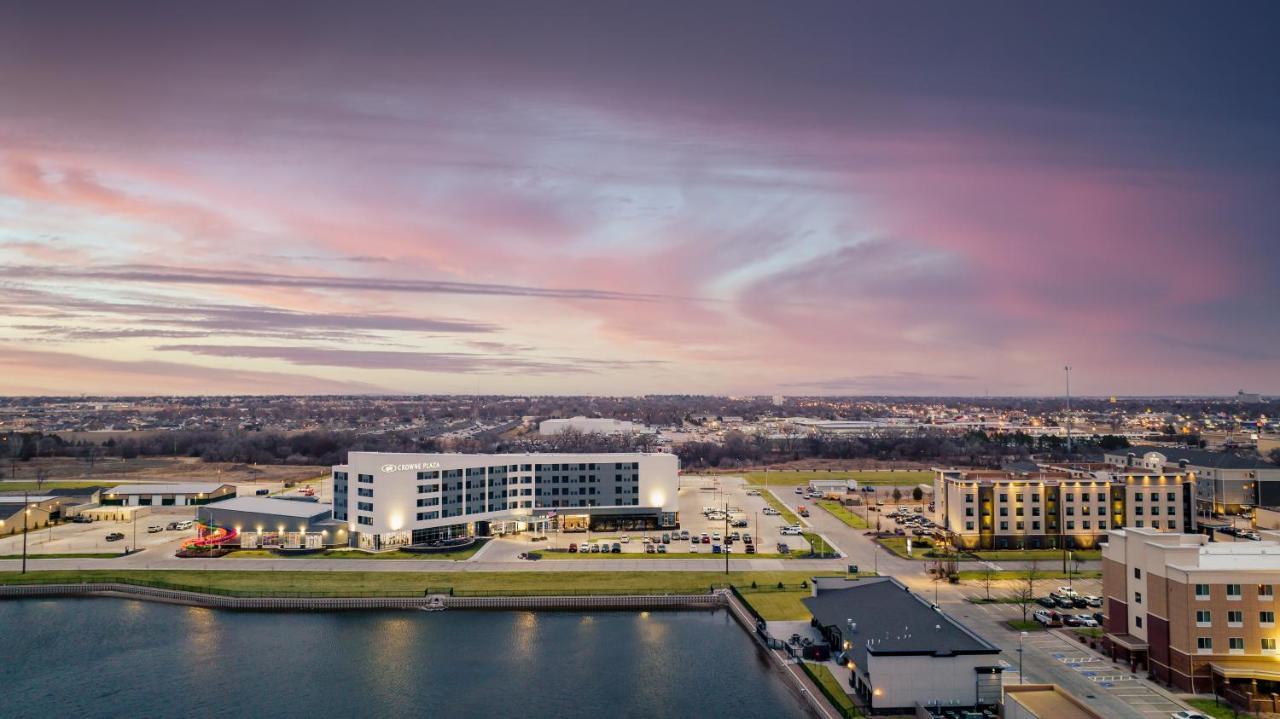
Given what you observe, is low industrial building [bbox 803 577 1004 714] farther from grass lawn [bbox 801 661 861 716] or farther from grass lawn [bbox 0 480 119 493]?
grass lawn [bbox 0 480 119 493]

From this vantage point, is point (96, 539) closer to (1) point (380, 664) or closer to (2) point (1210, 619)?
(1) point (380, 664)

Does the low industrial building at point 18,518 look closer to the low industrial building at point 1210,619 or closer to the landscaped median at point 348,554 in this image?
the landscaped median at point 348,554

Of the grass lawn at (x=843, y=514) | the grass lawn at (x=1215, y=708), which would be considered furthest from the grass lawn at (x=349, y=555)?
the grass lawn at (x=1215, y=708)

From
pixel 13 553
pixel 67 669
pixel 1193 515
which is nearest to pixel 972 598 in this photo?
pixel 1193 515

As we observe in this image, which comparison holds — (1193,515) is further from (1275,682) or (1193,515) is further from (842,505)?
(1275,682)

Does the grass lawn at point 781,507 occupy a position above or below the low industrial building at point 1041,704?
below

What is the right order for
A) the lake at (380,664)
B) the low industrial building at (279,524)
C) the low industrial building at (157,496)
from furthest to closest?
the low industrial building at (157,496)
the low industrial building at (279,524)
the lake at (380,664)
